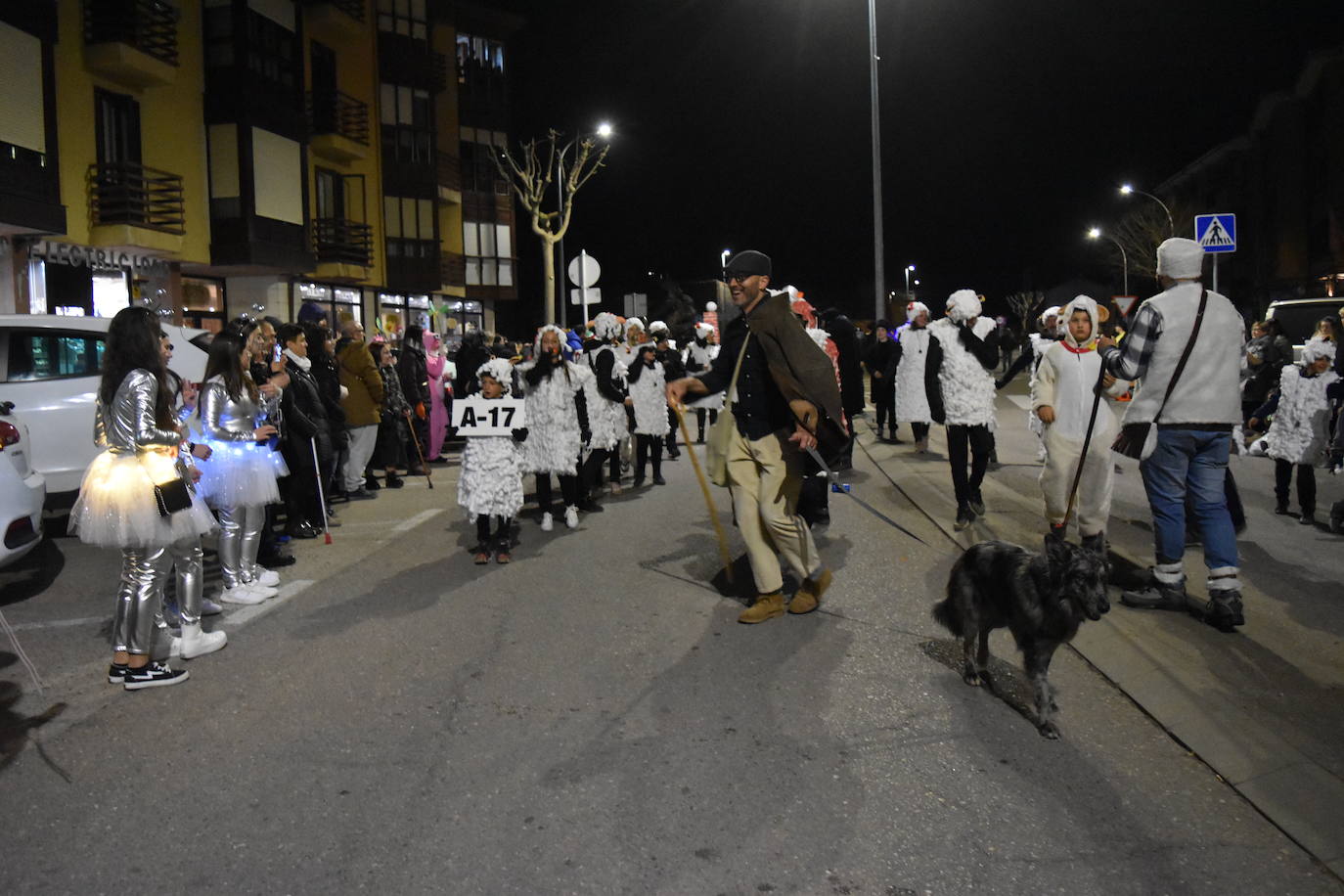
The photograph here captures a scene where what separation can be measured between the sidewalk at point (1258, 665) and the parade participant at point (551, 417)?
11.4 ft

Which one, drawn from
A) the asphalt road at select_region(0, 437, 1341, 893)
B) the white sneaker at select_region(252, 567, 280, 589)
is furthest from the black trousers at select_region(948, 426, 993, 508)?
the white sneaker at select_region(252, 567, 280, 589)

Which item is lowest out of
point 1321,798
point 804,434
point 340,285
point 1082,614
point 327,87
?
point 1321,798

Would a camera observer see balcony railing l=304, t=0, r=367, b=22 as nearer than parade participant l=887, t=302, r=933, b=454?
No

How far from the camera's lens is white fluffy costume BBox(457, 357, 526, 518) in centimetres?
795

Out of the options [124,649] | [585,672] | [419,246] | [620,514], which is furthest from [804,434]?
[419,246]

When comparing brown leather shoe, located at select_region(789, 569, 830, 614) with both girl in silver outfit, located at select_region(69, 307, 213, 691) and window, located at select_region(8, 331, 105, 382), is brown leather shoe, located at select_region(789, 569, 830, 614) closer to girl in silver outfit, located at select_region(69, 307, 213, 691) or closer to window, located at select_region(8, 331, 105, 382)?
girl in silver outfit, located at select_region(69, 307, 213, 691)

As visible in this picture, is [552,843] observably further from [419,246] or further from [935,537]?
[419,246]

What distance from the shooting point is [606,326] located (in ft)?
44.1

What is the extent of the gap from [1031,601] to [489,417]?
4.72m

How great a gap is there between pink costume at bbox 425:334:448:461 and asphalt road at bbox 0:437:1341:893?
321 inches

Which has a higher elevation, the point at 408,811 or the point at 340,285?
the point at 340,285

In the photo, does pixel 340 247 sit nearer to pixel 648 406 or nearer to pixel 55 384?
pixel 648 406

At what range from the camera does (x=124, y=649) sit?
5.18 metres

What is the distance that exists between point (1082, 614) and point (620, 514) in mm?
6439
